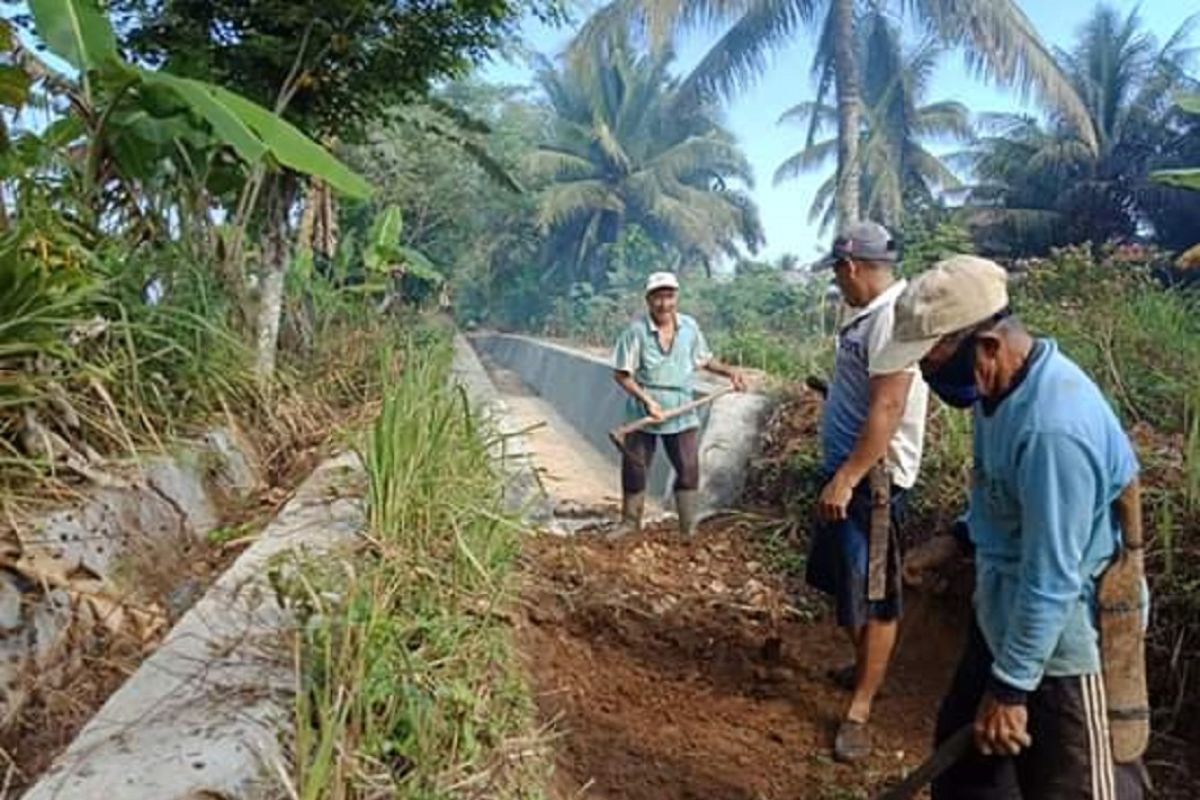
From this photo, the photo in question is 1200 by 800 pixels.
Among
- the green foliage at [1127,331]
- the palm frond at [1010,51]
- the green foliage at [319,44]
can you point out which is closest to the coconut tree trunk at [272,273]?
the green foliage at [319,44]

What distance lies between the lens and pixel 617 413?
11320mm

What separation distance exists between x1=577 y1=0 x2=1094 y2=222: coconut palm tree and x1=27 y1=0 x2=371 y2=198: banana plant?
1909cm

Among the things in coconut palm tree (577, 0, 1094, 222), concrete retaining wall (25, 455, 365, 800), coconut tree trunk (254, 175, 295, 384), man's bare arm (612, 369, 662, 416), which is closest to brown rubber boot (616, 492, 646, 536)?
man's bare arm (612, 369, 662, 416)

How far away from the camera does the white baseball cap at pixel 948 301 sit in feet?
7.14

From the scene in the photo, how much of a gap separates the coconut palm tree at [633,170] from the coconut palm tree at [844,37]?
364 inches

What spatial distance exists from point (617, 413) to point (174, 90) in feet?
26.6

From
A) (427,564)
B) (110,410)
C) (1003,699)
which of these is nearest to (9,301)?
(110,410)

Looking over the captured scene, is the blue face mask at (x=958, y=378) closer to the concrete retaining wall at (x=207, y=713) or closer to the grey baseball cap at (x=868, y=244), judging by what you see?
the grey baseball cap at (x=868, y=244)

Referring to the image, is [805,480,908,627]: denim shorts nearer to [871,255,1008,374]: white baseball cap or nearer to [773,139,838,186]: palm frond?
[871,255,1008,374]: white baseball cap

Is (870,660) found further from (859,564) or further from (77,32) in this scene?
(77,32)

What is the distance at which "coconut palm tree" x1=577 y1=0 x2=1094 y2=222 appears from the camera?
21531 millimetres

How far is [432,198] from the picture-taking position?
23141 mm

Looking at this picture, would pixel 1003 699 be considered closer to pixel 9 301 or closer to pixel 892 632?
pixel 892 632

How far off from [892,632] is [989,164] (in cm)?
2689
